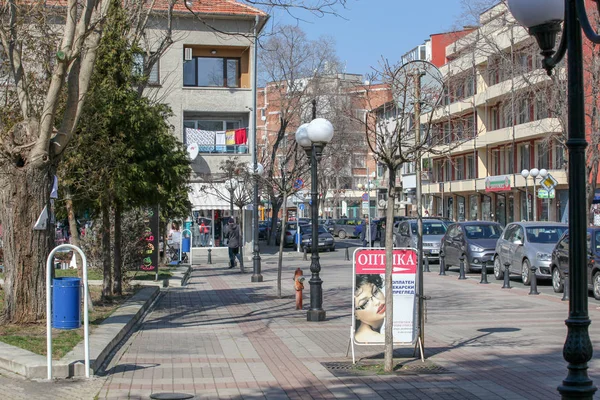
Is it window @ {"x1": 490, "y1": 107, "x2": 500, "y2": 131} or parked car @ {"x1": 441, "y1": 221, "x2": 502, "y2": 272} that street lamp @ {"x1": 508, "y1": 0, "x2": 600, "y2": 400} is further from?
window @ {"x1": 490, "y1": 107, "x2": 500, "y2": 131}

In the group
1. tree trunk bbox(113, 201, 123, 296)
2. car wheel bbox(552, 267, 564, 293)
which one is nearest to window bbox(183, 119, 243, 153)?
tree trunk bbox(113, 201, 123, 296)

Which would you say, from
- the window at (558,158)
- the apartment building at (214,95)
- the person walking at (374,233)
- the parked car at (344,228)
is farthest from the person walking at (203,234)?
the parked car at (344,228)

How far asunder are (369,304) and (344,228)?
61832 mm

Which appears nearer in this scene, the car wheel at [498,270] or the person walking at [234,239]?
the car wheel at [498,270]

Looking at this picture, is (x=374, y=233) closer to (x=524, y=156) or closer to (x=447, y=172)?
(x=524, y=156)

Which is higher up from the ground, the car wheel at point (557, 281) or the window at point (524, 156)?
the window at point (524, 156)

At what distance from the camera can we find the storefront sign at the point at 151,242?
24484 mm

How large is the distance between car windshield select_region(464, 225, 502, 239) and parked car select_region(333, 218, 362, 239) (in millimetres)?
42613

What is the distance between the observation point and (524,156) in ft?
182

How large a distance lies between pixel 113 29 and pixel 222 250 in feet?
94.8

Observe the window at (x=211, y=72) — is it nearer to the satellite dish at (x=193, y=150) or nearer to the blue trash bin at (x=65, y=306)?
the satellite dish at (x=193, y=150)

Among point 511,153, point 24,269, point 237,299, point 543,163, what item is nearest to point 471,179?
point 511,153

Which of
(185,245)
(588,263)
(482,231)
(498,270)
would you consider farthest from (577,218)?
(185,245)

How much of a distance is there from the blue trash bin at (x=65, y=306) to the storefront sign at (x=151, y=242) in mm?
→ 14260
